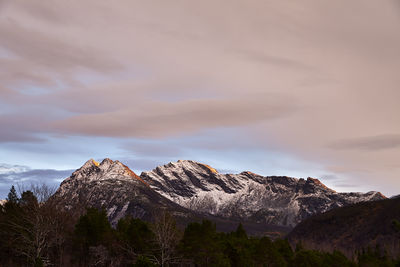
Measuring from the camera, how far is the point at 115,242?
318 feet

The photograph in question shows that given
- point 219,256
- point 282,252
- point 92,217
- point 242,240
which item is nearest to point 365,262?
point 282,252

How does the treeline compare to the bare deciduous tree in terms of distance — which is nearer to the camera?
the bare deciduous tree

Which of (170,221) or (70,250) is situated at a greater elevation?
(170,221)

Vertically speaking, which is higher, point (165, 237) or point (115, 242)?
point (165, 237)

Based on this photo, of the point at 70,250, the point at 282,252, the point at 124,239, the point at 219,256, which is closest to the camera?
the point at 219,256

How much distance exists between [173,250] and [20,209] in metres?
37.5

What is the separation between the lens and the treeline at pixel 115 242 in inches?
3521

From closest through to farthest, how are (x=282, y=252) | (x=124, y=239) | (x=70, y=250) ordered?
(x=124, y=239)
(x=70, y=250)
(x=282, y=252)

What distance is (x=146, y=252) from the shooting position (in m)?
93.6

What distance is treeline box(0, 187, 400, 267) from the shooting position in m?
89.4

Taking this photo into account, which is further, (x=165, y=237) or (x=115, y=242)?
(x=115, y=242)

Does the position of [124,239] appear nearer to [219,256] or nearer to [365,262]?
[219,256]

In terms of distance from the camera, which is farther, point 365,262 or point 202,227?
point 365,262

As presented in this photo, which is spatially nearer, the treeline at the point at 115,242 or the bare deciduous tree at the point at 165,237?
the bare deciduous tree at the point at 165,237
